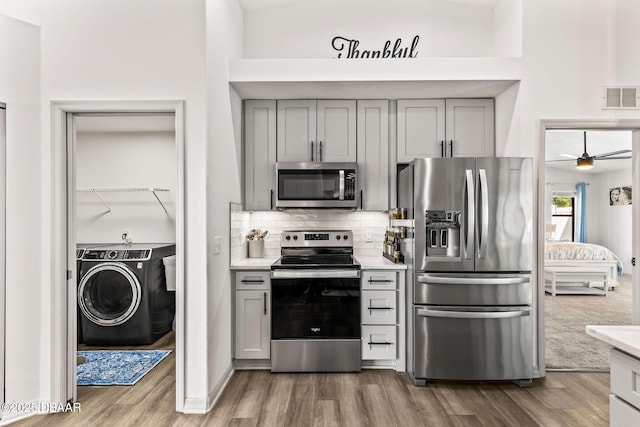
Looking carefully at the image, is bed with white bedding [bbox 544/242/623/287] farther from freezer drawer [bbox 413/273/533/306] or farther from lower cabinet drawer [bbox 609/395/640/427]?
lower cabinet drawer [bbox 609/395/640/427]

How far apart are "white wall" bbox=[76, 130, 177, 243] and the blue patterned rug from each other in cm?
137

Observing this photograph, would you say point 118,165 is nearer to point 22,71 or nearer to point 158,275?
point 158,275

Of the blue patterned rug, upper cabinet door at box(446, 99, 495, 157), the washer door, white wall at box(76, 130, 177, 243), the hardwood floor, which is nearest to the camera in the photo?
the hardwood floor

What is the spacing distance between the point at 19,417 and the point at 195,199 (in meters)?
1.85

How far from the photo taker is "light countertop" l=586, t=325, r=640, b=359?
1.21m

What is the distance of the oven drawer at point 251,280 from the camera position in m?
3.25

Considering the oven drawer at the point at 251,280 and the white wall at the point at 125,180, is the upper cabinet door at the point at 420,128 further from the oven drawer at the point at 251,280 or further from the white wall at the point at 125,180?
the white wall at the point at 125,180

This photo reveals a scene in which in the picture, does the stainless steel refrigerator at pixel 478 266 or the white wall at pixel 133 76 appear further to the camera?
the stainless steel refrigerator at pixel 478 266

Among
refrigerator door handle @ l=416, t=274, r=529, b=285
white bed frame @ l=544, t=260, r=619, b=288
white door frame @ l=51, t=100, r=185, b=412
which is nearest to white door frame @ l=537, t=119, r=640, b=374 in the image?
refrigerator door handle @ l=416, t=274, r=529, b=285

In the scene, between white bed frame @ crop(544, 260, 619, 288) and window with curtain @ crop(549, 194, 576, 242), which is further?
window with curtain @ crop(549, 194, 576, 242)

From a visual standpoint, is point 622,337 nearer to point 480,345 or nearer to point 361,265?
point 480,345

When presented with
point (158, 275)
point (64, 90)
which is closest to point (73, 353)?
point (158, 275)

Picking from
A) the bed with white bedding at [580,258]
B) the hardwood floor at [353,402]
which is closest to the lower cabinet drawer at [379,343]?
the hardwood floor at [353,402]

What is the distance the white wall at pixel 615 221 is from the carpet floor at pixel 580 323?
2251 mm
